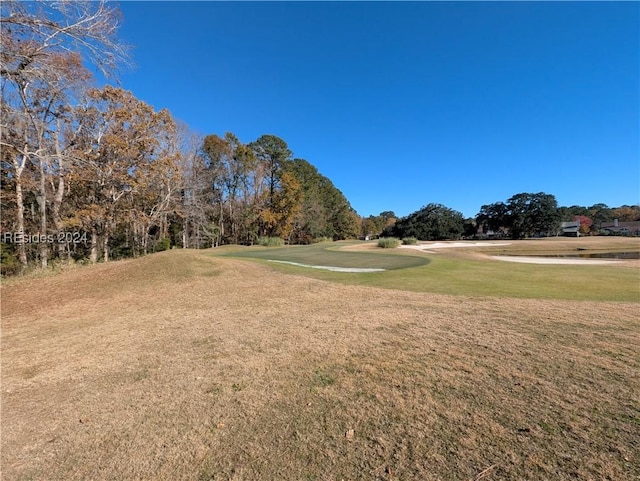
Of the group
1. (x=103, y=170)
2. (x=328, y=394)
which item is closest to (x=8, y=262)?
(x=103, y=170)

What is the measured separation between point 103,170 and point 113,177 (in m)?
0.70

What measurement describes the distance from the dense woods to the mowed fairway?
Result: 429cm

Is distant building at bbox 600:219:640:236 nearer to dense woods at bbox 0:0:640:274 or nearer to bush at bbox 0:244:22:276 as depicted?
dense woods at bbox 0:0:640:274

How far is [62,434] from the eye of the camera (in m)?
2.56

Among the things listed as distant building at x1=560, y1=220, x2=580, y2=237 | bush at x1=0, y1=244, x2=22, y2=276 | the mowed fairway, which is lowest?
the mowed fairway

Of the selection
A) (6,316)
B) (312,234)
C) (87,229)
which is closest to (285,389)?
(6,316)

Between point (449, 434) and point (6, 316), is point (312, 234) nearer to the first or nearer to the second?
point (6, 316)

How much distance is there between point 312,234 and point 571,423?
47.0 meters

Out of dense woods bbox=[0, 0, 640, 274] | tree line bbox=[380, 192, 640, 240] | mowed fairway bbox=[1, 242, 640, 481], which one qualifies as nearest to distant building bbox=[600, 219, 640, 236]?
tree line bbox=[380, 192, 640, 240]

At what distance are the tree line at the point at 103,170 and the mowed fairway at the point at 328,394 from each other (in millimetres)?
4053

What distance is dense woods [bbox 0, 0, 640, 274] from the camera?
18.1 feet

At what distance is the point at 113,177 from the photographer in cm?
1866

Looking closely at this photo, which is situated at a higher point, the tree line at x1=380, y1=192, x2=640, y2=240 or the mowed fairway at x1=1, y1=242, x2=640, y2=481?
the tree line at x1=380, y1=192, x2=640, y2=240

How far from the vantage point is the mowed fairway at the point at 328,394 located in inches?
84.0
